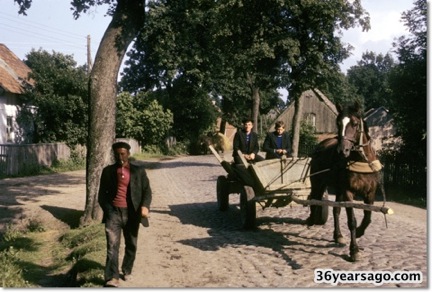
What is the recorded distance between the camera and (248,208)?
9.30 meters

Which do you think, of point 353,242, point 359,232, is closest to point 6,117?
point 359,232

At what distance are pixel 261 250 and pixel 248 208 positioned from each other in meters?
1.59

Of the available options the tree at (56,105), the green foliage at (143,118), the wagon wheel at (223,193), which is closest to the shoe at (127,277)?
the wagon wheel at (223,193)

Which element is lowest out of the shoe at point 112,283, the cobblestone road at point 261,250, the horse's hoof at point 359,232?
the shoe at point 112,283

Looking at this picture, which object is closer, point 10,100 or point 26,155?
point 26,155

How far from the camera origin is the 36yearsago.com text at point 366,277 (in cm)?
569

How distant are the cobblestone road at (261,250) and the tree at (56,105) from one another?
1552cm

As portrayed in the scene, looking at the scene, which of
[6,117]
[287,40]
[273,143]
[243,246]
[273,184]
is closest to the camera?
[243,246]

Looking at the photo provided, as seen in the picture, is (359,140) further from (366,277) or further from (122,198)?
(122,198)

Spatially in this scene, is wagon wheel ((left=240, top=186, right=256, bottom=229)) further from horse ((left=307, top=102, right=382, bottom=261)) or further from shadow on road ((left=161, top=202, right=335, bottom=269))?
horse ((left=307, top=102, right=382, bottom=261))

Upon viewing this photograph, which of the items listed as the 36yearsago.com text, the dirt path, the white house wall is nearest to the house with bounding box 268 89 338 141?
the white house wall

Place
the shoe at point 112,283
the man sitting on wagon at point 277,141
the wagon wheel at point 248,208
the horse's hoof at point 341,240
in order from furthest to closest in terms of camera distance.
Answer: the man sitting on wagon at point 277,141 < the wagon wheel at point 248,208 < the horse's hoof at point 341,240 < the shoe at point 112,283

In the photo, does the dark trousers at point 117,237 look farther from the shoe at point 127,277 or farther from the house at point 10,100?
the house at point 10,100

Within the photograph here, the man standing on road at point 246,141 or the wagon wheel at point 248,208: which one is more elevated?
the man standing on road at point 246,141
